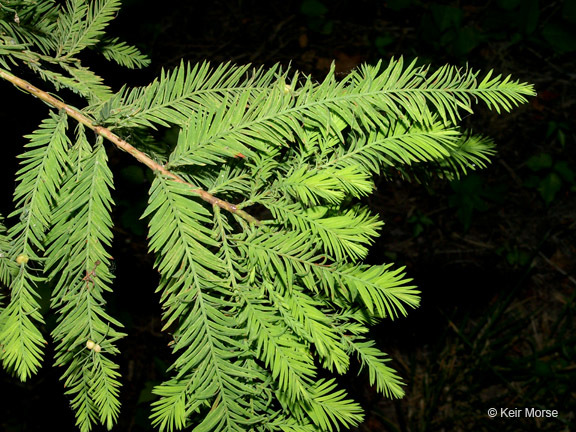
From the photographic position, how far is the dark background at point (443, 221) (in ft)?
7.47

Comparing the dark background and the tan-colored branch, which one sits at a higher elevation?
the dark background

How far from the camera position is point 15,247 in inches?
31.5

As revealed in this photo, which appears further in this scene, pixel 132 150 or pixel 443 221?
pixel 443 221

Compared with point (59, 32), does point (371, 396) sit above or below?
below

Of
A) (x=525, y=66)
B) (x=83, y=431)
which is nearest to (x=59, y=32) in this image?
(x=83, y=431)

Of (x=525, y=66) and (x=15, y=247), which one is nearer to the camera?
(x=15, y=247)

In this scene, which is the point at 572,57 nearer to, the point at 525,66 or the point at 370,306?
the point at 525,66

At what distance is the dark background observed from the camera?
228 cm

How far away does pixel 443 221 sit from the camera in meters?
2.71

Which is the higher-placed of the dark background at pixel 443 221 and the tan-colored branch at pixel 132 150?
the dark background at pixel 443 221

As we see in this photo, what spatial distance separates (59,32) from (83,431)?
0.88m

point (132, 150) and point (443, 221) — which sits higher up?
point (443, 221)

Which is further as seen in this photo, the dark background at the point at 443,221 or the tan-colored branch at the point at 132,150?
the dark background at the point at 443,221

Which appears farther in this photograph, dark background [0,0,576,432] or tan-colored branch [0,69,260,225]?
dark background [0,0,576,432]
